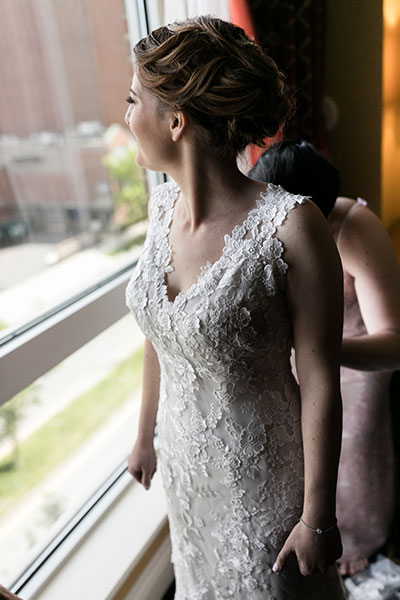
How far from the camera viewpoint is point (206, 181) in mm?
1022

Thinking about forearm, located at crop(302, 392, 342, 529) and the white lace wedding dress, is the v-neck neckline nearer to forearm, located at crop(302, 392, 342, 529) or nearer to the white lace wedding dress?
the white lace wedding dress

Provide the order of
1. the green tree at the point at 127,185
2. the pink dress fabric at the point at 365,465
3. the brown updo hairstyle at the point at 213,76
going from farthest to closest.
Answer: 1. the green tree at the point at 127,185
2. the pink dress fabric at the point at 365,465
3. the brown updo hairstyle at the point at 213,76

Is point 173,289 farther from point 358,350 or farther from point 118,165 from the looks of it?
point 118,165

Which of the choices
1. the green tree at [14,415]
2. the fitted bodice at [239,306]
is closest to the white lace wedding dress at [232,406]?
the fitted bodice at [239,306]

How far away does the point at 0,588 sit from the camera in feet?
2.32

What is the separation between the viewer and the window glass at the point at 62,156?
1.53 meters

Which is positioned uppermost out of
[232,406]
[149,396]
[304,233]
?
[304,233]

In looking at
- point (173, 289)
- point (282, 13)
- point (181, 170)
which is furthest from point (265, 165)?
point (282, 13)

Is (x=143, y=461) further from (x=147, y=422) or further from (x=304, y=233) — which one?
(x=304, y=233)

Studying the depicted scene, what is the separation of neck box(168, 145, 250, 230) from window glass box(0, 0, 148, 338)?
616 mm

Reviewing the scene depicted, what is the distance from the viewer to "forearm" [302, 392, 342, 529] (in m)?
0.99

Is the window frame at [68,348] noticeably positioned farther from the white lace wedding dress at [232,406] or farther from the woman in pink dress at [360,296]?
the woman in pink dress at [360,296]

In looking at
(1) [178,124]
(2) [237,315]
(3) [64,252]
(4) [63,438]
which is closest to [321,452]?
(2) [237,315]

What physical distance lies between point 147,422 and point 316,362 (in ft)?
1.74
